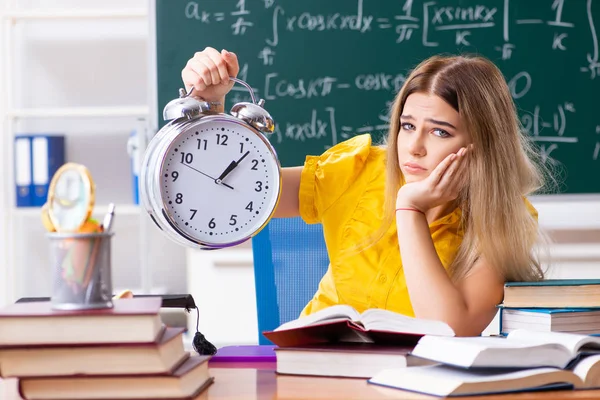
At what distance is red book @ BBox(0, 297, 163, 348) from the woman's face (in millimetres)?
949

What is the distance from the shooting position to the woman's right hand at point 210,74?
4.94ft

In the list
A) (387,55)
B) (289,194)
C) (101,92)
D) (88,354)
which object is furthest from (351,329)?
(101,92)

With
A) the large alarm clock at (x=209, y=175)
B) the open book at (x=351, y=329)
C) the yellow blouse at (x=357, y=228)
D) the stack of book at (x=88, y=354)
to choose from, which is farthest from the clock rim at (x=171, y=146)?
the yellow blouse at (x=357, y=228)

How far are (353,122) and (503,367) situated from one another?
236 cm

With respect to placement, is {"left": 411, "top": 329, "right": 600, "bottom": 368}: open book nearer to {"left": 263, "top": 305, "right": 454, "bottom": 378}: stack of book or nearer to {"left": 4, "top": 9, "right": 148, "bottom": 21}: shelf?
{"left": 263, "top": 305, "right": 454, "bottom": 378}: stack of book

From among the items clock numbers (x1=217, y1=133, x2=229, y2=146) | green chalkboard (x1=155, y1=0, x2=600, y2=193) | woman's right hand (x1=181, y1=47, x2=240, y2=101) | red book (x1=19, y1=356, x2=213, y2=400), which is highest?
green chalkboard (x1=155, y1=0, x2=600, y2=193)

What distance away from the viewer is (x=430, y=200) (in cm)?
169

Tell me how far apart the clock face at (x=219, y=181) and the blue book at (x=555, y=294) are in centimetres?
42

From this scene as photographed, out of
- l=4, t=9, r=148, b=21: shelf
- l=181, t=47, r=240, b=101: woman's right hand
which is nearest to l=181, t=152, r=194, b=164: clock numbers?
l=181, t=47, r=240, b=101: woman's right hand

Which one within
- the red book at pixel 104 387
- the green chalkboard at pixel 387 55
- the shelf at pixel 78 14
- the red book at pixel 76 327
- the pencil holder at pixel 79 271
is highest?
the shelf at pixel 78 14

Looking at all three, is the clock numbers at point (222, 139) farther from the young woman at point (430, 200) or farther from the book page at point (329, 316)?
the book page at point (329, 316)

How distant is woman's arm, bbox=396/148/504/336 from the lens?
1585mm

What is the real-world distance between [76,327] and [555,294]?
0.77 metres

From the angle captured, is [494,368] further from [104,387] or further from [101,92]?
[101,92]
